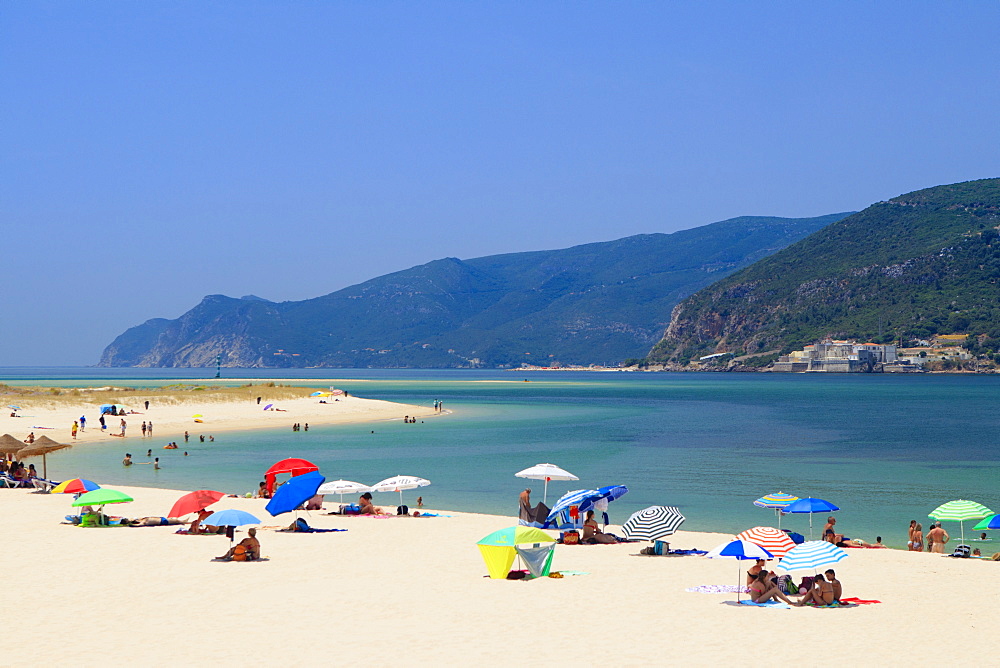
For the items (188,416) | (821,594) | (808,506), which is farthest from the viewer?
(188,416)

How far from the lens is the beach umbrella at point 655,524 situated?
20.1 meters

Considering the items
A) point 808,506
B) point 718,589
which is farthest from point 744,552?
point 808,506

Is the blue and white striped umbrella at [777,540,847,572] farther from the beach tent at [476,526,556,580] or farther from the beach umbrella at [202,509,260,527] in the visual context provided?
the beach umbrella at [202,509,260,527]

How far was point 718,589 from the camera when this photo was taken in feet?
53.6

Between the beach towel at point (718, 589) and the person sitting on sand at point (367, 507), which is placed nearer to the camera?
the beach towel at point (718, 589)

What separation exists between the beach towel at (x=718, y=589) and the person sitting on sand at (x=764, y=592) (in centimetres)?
58

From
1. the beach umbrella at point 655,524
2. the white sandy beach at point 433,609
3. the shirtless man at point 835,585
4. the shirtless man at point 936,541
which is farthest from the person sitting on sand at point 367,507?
the shirtless man at point 936,541

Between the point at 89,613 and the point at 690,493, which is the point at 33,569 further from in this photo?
the point at 690,493

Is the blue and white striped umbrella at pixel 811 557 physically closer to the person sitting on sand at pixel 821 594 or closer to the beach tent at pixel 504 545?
the person sitting on sand at pixel 821 594

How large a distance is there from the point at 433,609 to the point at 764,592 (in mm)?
→ 5529

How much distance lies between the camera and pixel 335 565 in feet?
60.8

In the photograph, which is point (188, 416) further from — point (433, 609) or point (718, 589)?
point (718, 589)

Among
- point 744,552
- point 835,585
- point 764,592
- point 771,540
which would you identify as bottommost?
point 764,592

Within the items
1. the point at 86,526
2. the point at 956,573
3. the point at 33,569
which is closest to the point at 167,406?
the point at 86,526
